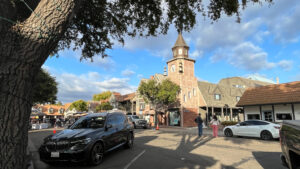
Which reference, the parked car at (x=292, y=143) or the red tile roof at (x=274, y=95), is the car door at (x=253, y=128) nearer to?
the red tile roof at (x=274, y=95)

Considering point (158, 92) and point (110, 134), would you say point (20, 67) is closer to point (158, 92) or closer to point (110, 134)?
point (110, 134)

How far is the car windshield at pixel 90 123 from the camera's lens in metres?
7.02

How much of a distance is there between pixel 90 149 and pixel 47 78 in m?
24.4

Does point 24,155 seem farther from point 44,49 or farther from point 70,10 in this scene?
point 70,10

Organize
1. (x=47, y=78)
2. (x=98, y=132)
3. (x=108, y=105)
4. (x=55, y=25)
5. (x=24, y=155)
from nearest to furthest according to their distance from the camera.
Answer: (x=24, y=155), (x=55, y=25), (x=98, y=132), (x=47, y=78), (x=108, y=105)

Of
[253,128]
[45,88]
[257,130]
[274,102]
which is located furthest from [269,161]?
[45,88]

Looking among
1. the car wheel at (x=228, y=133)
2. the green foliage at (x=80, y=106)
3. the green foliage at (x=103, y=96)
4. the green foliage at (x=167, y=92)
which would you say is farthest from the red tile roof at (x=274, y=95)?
the green foliage at (x=80, y=106)

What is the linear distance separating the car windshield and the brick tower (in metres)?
25.9

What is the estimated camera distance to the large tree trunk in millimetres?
2104

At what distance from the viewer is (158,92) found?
29.2m

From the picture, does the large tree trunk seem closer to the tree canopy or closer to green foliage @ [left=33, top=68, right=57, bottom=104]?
the tree canopy

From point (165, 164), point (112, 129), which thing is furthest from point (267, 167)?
point (112, 129)

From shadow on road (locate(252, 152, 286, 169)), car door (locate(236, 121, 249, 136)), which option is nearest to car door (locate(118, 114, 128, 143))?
shadow on road (locate(252, 152, 286, 169))

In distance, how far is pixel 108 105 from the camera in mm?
55062
